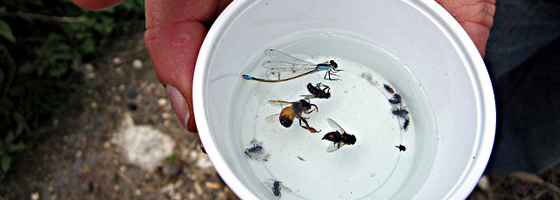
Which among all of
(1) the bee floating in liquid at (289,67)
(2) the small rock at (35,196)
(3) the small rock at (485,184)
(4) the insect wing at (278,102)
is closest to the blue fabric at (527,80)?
(3) the small rock at (485,184)

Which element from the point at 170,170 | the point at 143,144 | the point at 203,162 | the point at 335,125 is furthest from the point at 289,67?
the point at 143,144

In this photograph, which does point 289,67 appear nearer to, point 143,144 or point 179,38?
point 179,38

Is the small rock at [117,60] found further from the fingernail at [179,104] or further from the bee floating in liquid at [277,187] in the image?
the bee floating in liquid at [277,187]

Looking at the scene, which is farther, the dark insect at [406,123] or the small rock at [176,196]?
the small rock at [176,196]

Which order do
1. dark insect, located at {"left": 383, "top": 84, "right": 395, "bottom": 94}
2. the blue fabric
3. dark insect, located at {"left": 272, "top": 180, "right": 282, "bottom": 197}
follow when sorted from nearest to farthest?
dark insect, located at {"left": 272, "top": 180, "right": 282, "bottom": 197}
dark insect, located at {"left": 383, "top": 84, "right": 395, "bottom": 94}
the blue fabric

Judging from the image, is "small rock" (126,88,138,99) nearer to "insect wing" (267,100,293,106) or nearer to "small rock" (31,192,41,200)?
"small rock" (31,192,41,200)

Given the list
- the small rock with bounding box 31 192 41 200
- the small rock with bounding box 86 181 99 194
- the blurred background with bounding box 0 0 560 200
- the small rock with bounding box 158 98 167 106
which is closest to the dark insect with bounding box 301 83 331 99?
the blurred background with bounding box 0 0 560 200
